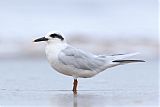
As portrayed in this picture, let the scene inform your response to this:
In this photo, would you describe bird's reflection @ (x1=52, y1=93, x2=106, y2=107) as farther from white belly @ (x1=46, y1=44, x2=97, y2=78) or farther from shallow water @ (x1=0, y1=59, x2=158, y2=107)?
white belly @ (x1=46, y1=44, x2=97, y2=78)

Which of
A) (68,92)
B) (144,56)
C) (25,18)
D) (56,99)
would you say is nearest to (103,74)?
(68,92)

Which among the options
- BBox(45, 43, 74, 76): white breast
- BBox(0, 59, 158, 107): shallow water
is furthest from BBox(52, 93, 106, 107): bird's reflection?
BBox(45, 43, 74, 76): white breast

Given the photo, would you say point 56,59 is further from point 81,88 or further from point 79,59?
point 81,88

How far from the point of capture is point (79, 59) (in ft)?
25.4

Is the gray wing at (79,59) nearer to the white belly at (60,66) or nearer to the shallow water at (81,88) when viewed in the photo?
the white belly at (60,66)

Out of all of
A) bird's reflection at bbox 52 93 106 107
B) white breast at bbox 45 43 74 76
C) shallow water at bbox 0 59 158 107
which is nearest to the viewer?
bird's reflection at bbox 52 93 106 107

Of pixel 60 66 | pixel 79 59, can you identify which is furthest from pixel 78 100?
pixel 79 59

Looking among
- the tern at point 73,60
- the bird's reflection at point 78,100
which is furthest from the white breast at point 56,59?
the bird's reflection at point 78,100

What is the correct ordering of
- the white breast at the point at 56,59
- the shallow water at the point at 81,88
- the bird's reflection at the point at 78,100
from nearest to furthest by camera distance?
the bird's reflection at the point at 78,100
the shallow water at the point at 81,88
the white breast at the point at 56,59

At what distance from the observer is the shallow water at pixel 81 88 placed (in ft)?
21.8

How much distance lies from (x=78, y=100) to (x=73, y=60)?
99 cm

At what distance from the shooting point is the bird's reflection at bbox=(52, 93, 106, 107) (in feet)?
21.2

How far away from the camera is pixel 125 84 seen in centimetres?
824

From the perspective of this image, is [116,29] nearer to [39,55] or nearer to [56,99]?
[39,55]
